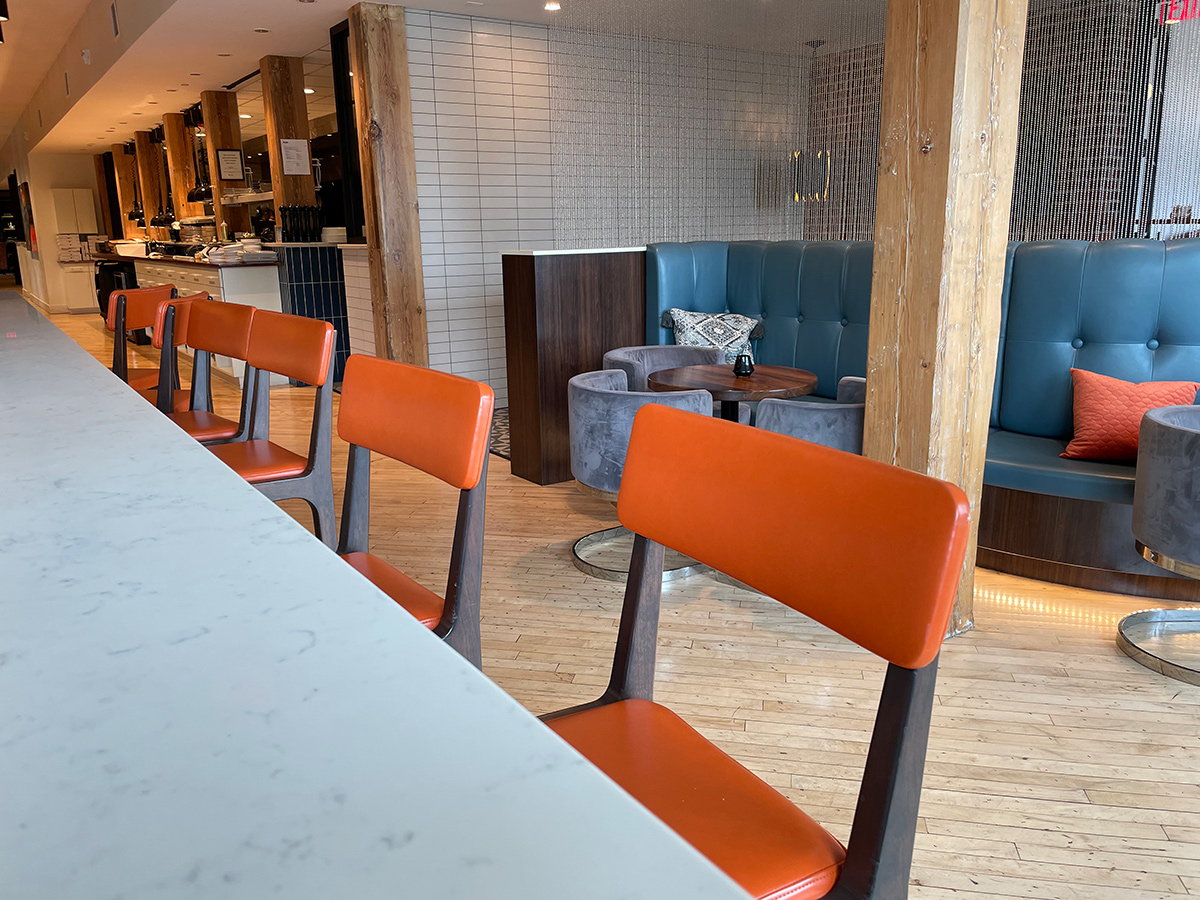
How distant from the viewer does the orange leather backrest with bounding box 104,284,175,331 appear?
3.63 metres

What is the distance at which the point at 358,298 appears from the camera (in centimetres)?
686

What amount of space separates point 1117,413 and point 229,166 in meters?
8.58

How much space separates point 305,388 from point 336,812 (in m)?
7.72

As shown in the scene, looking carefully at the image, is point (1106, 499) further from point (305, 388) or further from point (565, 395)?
point (305, 388)

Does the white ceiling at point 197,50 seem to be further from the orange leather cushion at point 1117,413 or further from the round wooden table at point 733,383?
the orange leather cushion at point 1117,413

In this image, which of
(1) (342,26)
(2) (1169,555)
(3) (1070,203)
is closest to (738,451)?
(2) (1169,555)

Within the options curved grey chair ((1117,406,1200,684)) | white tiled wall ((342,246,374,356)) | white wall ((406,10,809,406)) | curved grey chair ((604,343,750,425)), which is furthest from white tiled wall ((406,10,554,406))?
curved grey chair ((1117,406,1200,684))

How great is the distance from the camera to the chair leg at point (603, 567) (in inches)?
130

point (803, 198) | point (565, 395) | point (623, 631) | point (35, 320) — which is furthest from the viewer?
point (803, 198)

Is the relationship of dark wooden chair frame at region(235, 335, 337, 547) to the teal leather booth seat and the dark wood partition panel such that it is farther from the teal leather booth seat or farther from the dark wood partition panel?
the teal leather booth seat

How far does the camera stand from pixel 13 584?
2.25ft

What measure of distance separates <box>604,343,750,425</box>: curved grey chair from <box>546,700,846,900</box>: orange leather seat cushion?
10.1 ft

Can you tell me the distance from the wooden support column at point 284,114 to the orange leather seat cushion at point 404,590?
21.7 feet

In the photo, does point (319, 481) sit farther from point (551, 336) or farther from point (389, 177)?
point (389, 177)
